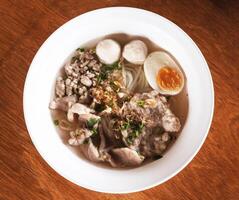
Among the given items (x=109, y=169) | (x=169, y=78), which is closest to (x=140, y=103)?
(x=169, y=78)

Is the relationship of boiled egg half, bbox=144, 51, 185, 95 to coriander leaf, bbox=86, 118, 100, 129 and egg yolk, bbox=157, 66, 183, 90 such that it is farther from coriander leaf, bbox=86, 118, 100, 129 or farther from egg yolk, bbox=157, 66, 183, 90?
coriander leaf, bbox=86, 118, 100, 129

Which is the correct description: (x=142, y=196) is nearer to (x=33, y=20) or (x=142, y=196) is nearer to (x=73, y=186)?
(x=73, y=186)

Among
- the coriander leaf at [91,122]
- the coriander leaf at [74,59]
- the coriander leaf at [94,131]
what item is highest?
the coriander leaf at [74,59]

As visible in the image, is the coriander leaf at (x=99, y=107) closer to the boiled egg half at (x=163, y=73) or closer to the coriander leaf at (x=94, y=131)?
the coriander leaf at (x=94, y=131)

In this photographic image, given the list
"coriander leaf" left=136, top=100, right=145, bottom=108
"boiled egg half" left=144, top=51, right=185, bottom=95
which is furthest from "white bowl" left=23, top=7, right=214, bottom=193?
"coriander leaf" left=136, top=100, right=145, bottom=108

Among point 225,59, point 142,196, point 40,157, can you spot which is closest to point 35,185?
point 40,157

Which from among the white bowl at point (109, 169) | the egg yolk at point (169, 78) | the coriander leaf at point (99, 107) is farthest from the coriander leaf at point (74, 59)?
the egg yolk at point (169, 78)
